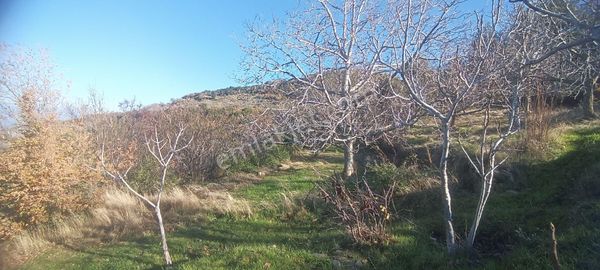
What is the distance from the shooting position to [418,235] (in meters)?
6.50

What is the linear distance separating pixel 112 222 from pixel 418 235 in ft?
24.7

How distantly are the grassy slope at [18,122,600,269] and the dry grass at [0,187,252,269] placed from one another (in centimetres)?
50

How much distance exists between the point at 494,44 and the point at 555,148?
4458 millimetres

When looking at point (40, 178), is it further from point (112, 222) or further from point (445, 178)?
point (445, 178)

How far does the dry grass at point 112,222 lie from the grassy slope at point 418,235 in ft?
1.64

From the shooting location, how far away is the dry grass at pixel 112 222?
371 inches

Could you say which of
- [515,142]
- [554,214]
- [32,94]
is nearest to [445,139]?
[554,214]

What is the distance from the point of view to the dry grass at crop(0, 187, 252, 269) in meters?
9.42

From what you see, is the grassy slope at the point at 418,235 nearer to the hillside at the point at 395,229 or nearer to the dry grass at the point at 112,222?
the hillside at the point at 395,229

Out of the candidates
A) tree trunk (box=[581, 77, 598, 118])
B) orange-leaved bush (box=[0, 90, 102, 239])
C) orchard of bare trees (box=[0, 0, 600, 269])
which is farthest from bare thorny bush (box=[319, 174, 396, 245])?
tree trunk (box=[581, 77, 598, 118])

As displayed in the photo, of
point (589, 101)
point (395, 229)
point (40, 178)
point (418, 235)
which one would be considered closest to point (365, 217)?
point (395, 229)

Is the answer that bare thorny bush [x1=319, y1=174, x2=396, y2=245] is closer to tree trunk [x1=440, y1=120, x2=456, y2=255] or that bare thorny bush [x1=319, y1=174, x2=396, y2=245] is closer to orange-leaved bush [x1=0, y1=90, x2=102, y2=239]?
tree trunk [x1=440, y1=120, x2=456, y2=255]

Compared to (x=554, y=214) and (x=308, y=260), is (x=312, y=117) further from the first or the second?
(x=554, y=214)

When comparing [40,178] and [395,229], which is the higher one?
[40,178]
